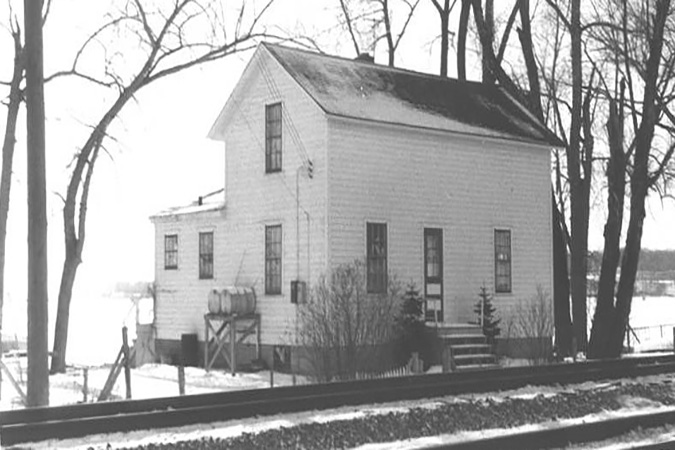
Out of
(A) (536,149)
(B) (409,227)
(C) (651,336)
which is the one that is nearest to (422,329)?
(B) (409,227)

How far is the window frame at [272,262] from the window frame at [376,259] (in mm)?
2119

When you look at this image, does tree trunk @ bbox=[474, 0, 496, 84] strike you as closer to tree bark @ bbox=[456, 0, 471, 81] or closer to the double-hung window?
tree bark @ bbox=[456, 0, 471, 81]

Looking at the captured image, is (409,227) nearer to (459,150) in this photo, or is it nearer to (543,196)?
(459,150)

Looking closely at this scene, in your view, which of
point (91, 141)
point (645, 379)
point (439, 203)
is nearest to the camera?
point (645, 379)

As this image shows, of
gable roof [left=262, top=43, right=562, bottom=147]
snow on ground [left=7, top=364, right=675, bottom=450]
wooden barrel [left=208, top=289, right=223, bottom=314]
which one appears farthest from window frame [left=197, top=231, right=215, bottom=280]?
snow on ground [left=7, top=364, right=675, bottom=450]

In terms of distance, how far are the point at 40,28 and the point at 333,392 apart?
628 cm

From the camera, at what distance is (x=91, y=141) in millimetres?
29609

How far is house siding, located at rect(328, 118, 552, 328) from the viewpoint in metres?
23.3

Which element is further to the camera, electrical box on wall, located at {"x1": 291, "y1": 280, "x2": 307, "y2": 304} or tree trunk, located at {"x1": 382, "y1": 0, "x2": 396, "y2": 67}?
tree trunk, located at {"x1": 382, "y1": 0, "x2": 396, "y2": 67}

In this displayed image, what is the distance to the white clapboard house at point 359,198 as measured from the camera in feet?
76.6

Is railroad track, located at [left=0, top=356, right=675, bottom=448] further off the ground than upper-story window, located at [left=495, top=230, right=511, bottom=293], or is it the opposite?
upper-story window, located at [left=495, top=230, right=511, bottom=293]

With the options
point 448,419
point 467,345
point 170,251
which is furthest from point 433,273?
point 448,419

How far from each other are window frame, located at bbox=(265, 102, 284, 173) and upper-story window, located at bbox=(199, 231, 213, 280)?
312cm

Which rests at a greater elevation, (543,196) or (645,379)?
(543,196)
